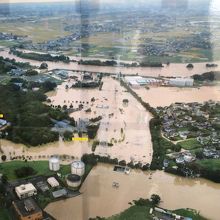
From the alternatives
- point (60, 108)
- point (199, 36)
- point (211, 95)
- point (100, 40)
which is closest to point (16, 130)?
point (60, 108)

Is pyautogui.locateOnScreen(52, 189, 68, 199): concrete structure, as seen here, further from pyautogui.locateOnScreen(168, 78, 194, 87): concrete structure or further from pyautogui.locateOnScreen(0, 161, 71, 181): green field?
pyautogui.locateOnScreen(168, 78, 194, 87): concrete structure

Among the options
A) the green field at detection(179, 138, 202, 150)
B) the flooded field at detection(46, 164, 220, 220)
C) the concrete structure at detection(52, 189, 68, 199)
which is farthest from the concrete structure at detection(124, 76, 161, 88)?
the concrete structure at detection(52, 189, 68, 199)

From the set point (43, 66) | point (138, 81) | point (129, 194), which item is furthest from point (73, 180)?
point (43, 66)

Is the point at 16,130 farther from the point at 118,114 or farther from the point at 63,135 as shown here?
the point at 118,114

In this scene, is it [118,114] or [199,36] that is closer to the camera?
[118,114]

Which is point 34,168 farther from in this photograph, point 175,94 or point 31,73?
point 31,73

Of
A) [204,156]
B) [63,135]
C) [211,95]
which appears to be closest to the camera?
[204,156]
